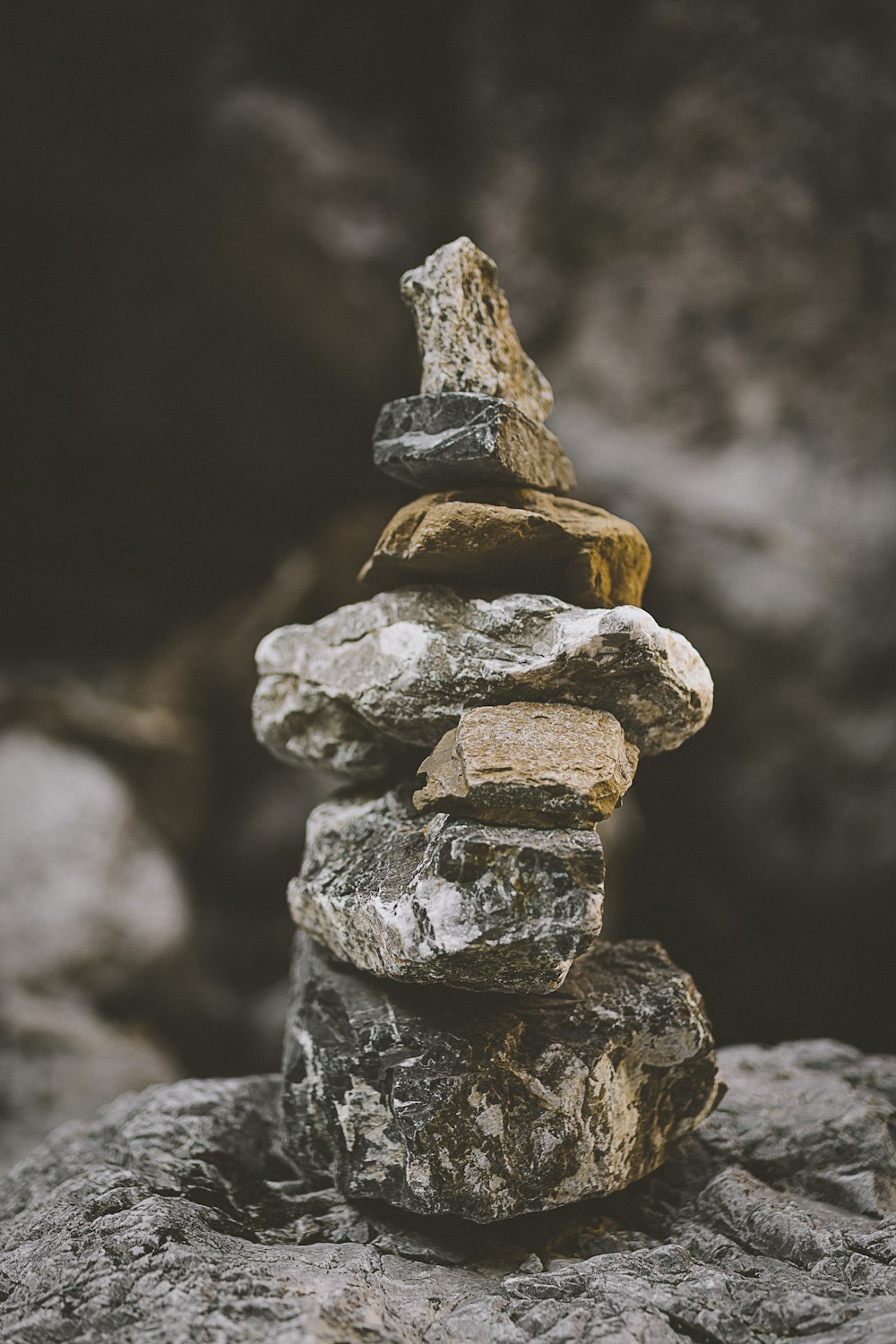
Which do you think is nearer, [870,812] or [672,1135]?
[672,1135]

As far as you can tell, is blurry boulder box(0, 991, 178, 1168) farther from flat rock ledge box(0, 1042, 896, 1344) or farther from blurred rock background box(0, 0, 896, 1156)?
flat rock ledge box(0, 1042, 896, 1344)

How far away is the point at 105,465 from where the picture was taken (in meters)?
5.00

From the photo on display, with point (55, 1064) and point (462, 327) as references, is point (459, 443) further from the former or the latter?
point (55, 1064)

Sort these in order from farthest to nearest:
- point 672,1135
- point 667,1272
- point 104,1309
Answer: point 672,1135 < point 667,1272 < point 104,1309

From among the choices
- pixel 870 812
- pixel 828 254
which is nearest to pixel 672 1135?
pixel 870 812

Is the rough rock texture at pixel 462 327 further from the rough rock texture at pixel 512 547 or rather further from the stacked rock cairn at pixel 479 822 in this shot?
the rough rock texture at pixel 512 547

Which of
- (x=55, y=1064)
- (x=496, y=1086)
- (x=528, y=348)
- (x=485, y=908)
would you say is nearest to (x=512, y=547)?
(x=485, y=908)

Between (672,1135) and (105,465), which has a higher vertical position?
(105,465)

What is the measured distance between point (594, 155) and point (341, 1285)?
4.67 meters

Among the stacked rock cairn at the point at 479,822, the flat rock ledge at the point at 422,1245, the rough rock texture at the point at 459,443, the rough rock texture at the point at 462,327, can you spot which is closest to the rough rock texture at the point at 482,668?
the stacked rock cairn at the point at 479,822

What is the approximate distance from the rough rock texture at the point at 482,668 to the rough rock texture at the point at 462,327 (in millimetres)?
448

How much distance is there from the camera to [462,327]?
6.09 ft

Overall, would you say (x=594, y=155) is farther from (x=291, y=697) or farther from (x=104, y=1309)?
(x=104, y=1309)

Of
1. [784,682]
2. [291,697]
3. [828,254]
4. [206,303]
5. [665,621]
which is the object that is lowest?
[291,697]
